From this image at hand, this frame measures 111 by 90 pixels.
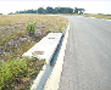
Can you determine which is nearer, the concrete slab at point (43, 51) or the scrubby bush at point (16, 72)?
the scrubby bush at point (16, 72)

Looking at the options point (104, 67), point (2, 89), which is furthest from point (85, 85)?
point (2, 89)

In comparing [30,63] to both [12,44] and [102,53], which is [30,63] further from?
[12,44]

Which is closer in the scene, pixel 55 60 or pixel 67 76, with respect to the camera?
pixel 67 76

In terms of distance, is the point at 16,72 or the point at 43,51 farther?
the point at 43,51

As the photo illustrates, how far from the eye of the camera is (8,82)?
140 inches

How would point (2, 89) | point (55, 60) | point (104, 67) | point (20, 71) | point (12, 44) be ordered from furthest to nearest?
point (12, 44), point (55, 60), point (104, 67), point (20, 71), point (2, 89)

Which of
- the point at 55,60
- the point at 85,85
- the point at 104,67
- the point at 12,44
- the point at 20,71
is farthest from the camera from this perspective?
the point at 12,44

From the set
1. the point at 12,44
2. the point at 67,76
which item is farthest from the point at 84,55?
the point at 12,44

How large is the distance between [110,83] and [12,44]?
6745mm

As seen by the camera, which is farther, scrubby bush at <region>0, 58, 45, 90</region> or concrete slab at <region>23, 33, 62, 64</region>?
concrete slab at <region>23, 33, 62, 64</region>

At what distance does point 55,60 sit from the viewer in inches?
234

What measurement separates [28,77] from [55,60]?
2.18m

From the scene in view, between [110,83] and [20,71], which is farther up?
[20,71]

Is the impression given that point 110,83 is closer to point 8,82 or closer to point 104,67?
point 104,67
